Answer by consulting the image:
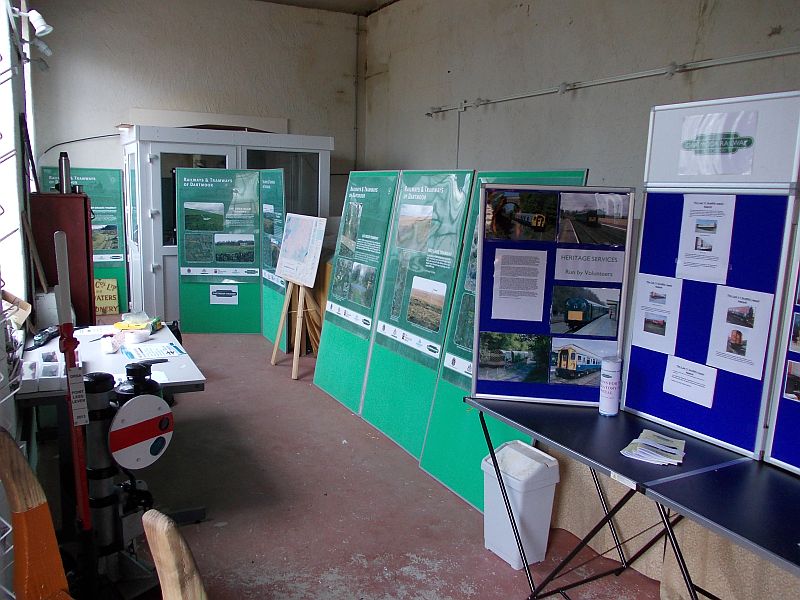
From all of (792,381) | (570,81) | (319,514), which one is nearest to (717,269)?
(792,381)

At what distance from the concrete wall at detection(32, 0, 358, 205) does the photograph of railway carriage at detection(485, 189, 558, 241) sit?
6.29 metres

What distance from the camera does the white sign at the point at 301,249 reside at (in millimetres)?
5418

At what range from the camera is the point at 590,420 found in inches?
95.5

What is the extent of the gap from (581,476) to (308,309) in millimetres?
3296

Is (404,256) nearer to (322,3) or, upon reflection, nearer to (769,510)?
(769,510)

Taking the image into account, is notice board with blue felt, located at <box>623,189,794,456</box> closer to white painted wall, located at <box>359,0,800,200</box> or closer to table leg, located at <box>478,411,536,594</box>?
table leg, located at <box>478,411,536,594</box>

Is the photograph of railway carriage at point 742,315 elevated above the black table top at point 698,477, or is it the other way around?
the photograph of railway carriage at point 742,315

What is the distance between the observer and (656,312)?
7.78 ft

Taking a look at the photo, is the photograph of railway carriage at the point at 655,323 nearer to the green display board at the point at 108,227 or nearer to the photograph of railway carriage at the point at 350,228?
the photograph of railway carriage at the point at 350,228

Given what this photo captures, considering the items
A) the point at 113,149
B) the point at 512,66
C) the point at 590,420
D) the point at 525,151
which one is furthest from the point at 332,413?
the point at 113,149

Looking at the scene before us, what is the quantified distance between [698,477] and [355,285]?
3.02m

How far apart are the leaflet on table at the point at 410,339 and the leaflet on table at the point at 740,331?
1.77 metres

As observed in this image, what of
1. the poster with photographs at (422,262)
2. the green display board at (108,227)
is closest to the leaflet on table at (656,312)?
the poster with photographs at (422,262)

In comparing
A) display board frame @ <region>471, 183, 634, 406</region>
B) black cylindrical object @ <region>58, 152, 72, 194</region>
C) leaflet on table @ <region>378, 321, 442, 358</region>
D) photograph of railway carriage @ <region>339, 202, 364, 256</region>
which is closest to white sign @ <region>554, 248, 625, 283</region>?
display board frame @ <region>471, 183, 634, 406</region>
